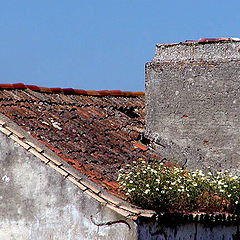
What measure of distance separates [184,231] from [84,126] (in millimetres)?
3312

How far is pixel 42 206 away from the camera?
36.7 feet

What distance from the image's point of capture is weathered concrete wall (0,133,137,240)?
35.4ft

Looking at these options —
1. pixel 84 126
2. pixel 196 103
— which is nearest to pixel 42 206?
pixel 84 126

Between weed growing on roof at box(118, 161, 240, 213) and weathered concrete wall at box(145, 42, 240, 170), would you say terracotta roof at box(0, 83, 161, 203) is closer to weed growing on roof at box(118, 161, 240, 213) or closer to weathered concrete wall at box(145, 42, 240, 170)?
weed growing on roof at box(118, 161, 240, 213)

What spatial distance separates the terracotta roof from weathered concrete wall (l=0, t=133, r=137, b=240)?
507 mm

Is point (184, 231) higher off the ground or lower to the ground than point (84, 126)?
lower

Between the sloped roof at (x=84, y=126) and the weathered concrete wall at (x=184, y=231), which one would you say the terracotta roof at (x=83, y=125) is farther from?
the weathered concrete wall at (x=184, y=231)

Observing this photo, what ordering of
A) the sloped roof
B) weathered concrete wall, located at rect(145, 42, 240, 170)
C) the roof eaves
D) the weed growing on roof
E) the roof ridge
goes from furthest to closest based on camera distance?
1. the roof ridge
2. weathered concrete wall, located at rect(145, 42, 240, 170)
3. the sloped roof
4. the weed growing on roof
5. the roof eaves

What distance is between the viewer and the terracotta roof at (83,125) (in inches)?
476

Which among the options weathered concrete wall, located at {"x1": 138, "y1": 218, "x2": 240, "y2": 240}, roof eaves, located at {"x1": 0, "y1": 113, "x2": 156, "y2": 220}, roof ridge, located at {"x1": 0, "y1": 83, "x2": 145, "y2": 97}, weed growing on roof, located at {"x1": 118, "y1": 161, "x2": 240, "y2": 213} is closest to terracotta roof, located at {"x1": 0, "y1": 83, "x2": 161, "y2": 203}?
roof ridge, located at {"x1": 0, "y1": 83, "x2": 145, "y2": 97}

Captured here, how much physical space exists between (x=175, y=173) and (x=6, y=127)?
262 centimetres

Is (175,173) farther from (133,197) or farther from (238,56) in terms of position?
(238,56)

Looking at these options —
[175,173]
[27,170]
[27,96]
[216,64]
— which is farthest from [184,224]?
[27,96]

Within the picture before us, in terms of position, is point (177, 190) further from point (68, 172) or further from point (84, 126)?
point (84, 126)
